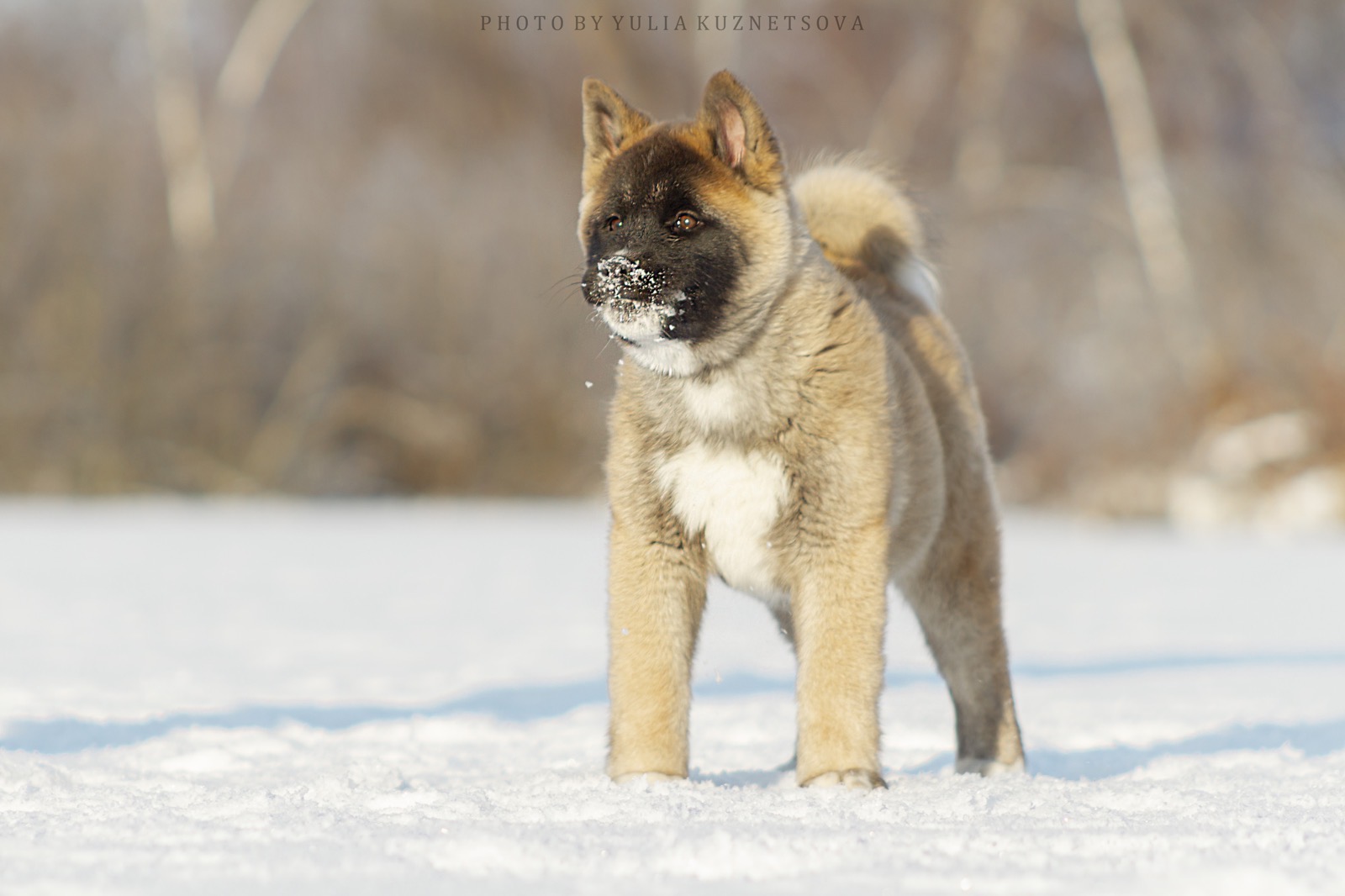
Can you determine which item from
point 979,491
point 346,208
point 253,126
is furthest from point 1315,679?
point 253,126

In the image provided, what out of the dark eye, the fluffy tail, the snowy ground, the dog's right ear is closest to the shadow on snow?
the snowy ground

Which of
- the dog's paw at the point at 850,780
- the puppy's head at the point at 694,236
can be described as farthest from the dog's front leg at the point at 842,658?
the puppy's head at the point at 694,236

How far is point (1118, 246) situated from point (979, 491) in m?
18.0

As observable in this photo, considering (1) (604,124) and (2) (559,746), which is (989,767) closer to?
(2) (559,746)

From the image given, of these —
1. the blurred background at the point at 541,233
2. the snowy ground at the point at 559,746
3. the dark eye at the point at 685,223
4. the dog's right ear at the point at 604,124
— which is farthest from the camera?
the blurred background at the point at 541,233

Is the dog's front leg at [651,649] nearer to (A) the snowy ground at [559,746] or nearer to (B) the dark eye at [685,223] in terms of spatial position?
(A) the snowy ground at [559,746]

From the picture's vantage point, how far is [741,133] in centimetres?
412

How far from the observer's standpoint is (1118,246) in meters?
21.5

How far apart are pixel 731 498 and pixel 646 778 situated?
0.76 meters

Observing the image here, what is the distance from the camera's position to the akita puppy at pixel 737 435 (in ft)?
12.7

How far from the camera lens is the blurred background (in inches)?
652

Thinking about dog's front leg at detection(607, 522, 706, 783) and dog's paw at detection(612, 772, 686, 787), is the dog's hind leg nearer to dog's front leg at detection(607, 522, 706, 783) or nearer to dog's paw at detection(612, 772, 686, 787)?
dog's front leg at detection(607, 522, 706, 783)

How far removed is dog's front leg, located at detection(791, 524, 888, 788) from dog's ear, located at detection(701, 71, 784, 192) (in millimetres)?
1056

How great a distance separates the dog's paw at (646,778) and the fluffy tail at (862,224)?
191 cm
